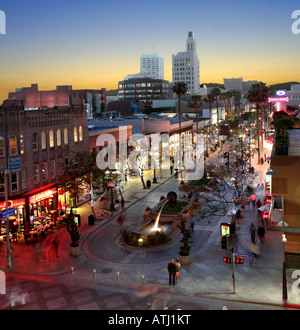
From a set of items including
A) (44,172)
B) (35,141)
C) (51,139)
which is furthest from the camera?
(51,139)

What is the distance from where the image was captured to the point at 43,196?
36.5 metres

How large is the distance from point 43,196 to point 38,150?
446cm

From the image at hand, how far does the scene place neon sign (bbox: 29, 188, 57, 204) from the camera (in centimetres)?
3469

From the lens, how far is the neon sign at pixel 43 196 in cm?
3469

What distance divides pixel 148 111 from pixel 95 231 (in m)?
95.6

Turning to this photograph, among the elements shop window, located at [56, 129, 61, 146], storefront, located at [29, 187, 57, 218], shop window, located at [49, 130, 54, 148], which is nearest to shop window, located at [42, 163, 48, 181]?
storefront, located at [29, 187, 57, 218]

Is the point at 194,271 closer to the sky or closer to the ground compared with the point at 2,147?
closer to the ground

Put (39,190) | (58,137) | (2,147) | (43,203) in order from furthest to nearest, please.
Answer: (58,137), (43,203), (39,190), (2,147)

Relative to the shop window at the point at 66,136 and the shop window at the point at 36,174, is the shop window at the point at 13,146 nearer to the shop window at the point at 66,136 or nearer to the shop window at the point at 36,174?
the shop window at the point at 36,174

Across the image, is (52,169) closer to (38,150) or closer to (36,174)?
(36,174)

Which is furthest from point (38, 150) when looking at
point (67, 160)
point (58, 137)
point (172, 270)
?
point (172, 270)

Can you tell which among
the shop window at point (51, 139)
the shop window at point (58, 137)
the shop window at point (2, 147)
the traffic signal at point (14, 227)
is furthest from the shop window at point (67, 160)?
the traffic signal at point (14, 227)

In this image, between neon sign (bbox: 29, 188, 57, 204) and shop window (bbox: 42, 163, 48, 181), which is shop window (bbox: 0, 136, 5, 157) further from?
shop window (bbox: 42, 163, 48, 181)
